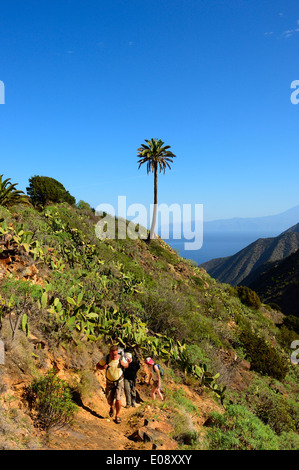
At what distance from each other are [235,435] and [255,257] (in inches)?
6927

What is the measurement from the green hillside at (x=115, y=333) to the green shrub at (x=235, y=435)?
22mm

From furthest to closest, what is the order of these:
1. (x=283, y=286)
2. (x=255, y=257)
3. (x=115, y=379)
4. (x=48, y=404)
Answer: (x=255, y=257)
(x=283, y=286)
(x=115, y=379)
(x=48, y=404)

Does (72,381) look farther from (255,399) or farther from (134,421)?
(255,399)

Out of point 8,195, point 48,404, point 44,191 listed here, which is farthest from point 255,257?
point 48,404

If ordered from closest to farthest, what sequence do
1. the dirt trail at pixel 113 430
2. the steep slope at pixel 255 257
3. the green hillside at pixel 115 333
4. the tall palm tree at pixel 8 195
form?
the dirt trail at pixel 113 430 < the green hillside at pixel 115 333 < the tall palm tree at pixel 8 195 < the steep slope at pixel 255 257

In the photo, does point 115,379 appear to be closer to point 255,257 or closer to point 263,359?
point 263,359

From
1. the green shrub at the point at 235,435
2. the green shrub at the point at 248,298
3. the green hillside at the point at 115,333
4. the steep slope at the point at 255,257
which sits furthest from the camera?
the steep slope at the point at 255,257

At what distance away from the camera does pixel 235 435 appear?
5.71 m

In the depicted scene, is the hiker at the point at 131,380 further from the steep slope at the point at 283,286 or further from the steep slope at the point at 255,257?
the steep slope at the point at 255,257

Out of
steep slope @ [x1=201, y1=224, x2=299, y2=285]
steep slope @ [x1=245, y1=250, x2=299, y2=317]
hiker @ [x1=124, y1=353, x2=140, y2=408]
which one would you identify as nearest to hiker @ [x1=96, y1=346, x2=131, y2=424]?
hiker @ [x1=124, y1=353, x2=140, y2=408]

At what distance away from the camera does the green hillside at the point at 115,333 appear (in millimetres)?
6035

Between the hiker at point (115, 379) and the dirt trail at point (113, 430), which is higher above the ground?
the hiker at point (115, 379)

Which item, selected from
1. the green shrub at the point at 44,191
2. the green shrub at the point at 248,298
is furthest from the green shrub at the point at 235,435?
the green shrub at the point at 248,298

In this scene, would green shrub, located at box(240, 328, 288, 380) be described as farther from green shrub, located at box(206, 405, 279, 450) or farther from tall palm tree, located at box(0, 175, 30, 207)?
tall palm tree, located at box(0, 175, 30, 207)
